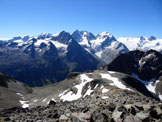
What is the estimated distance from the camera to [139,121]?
61.4 ft

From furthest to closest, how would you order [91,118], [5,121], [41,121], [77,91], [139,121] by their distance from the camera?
[77,91] → [5,121] → [41,121] → [91,118] → [139,121]

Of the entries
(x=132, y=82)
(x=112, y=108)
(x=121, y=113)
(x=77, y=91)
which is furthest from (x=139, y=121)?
(x=132, y=82)

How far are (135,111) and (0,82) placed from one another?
184 m

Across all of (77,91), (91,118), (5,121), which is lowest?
(91,118)

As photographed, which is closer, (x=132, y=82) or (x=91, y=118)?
(x=91, y=118)

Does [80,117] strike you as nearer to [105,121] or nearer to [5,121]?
[105,121]

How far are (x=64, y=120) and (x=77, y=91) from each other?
315ft

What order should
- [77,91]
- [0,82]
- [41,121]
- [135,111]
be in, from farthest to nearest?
[0,82] < [77,91] < [41,121] < [135,111]

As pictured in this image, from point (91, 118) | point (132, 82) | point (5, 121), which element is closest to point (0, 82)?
point (132, 82)

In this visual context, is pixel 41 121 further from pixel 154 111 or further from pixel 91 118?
pixel 154 111

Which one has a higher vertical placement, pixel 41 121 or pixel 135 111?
pixel 41 121

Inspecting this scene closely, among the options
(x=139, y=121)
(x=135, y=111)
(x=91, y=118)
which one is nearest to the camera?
(x=139, y=121)

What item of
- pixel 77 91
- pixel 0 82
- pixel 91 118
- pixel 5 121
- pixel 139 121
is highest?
pixel 0 82

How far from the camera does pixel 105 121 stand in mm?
19750
